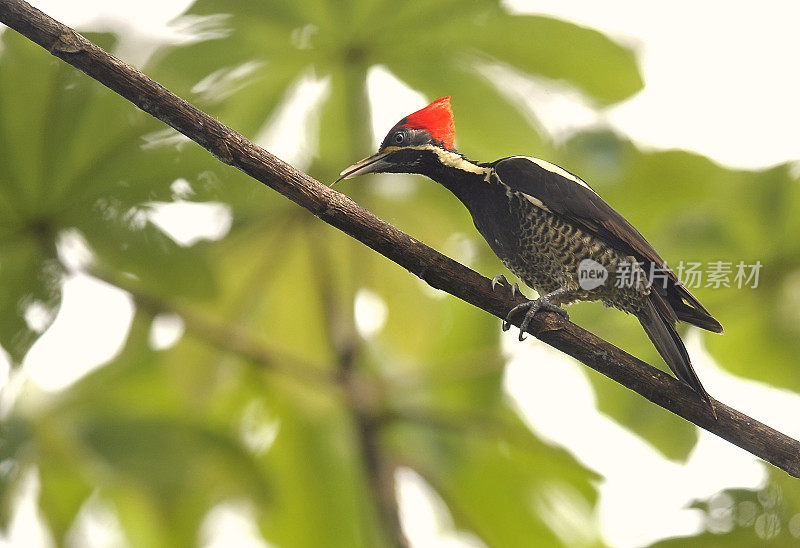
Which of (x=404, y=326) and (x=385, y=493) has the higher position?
(x=404, y=326)

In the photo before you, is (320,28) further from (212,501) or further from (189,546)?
(189,546)

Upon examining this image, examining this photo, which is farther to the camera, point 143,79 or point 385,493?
point 385,493

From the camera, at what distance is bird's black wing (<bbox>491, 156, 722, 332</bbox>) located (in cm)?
232

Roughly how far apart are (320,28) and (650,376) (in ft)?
5.08

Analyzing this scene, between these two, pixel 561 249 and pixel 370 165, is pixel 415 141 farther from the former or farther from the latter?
pixel 561 249

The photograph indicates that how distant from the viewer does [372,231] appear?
1.81 metres

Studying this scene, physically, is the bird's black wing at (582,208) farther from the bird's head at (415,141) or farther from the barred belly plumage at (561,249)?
the bird's head at (415,141)

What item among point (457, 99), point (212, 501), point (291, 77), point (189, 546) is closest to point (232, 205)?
point (291, 77)

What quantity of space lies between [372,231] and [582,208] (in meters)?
0.81

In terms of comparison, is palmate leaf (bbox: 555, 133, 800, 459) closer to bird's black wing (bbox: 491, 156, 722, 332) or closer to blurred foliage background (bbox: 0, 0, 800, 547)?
blurred foliage background (bbox: 0, 0, 800, 547)

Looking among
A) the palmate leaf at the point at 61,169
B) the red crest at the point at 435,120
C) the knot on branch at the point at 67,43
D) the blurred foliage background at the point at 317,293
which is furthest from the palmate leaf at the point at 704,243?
Result: the knot on branch at the point at 67,43

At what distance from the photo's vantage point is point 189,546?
369 cm

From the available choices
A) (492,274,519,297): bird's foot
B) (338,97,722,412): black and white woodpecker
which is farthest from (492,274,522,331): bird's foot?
(338,97,722,412): black and white woodpecker

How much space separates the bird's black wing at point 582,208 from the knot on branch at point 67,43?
1179 millimetres
